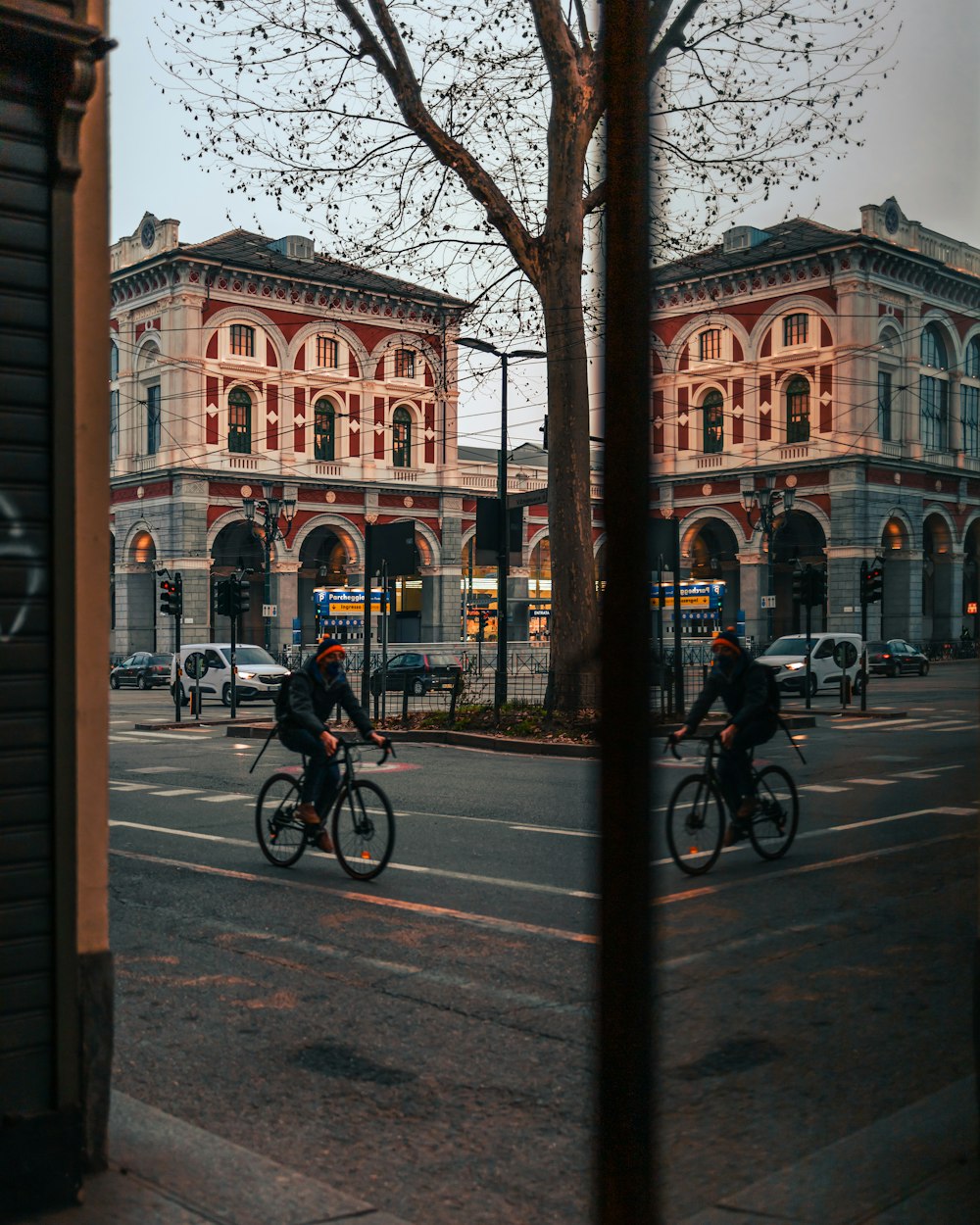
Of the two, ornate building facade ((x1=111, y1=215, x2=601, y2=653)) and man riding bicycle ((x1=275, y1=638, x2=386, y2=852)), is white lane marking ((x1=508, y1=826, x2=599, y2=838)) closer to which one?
man riding bicycle ((x1=275, y1=638, x2=386, y2=852))

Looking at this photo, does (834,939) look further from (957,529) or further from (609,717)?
(609,717)

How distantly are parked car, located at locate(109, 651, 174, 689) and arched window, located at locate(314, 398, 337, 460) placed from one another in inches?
420

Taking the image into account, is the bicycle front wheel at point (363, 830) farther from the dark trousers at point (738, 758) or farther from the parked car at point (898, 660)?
the parked car at point (898, 660)

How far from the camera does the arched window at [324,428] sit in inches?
1943

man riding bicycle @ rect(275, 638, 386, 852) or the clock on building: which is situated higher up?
the clock on building

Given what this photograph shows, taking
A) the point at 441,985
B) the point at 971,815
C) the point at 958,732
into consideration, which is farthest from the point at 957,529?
the point at 958,732

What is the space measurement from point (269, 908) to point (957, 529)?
237 inches

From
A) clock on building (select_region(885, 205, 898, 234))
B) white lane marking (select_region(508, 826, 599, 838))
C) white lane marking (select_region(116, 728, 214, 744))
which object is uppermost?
clock on building (select_region(885, 205, 898, 234))

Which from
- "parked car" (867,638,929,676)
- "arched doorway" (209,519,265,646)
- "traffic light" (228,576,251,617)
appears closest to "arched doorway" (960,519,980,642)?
"parked car" (867,638,929,676)

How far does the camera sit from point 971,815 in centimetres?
1062

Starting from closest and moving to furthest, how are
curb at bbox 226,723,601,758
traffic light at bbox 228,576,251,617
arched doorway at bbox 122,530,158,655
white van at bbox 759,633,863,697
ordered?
1. white van at bbox 759,633,863,697
2. curb at bbox 226,723,601,758
3. traffic light at bbox 228,576,251,617
4. arched doorway at bbox 122,530,158,655

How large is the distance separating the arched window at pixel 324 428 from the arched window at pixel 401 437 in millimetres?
2810

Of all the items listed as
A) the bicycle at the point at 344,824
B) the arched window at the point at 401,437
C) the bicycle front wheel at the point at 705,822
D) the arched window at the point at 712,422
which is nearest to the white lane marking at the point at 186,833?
the bicycle at the point at 344,824

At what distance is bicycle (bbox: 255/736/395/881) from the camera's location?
8.35 m
